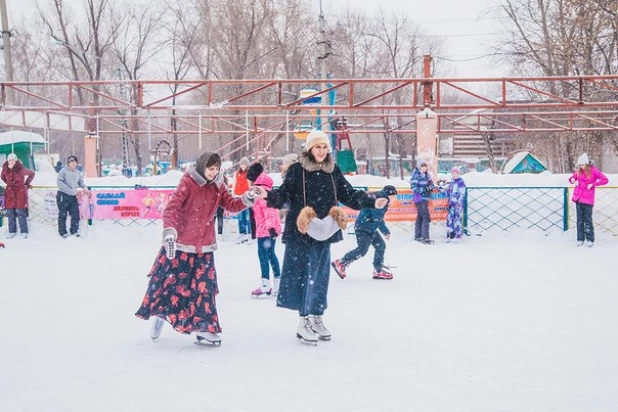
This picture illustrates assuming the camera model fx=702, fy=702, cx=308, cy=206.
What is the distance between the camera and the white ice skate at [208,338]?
5.03 m

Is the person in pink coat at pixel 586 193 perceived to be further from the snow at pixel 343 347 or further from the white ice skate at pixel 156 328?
the white ice skate at pixel 156 328

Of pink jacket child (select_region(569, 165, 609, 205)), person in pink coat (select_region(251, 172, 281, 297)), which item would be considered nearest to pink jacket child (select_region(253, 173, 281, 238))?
person in pink coat (select_region(251, 172, 281, 297))

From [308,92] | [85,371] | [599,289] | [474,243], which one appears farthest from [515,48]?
[85,371]

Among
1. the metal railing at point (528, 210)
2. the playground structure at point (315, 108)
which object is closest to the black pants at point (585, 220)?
the metal railing at point (528, 210)

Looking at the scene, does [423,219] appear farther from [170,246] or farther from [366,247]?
[170,246]

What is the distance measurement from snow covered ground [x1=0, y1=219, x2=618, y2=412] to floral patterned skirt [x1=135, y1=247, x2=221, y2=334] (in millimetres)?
216

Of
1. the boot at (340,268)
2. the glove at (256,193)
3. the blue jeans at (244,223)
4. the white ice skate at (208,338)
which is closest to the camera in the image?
the glove at (256,193)

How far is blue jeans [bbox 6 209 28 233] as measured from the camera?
43.6ft

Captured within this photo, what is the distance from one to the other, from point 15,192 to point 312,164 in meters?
→ 9.76

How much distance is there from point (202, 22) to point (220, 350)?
24.0 meters

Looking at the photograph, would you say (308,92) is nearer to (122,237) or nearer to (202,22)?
(122,237)

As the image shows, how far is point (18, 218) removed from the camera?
13.4 meters

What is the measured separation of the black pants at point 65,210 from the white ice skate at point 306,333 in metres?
9.08

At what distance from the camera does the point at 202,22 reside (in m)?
27.3
